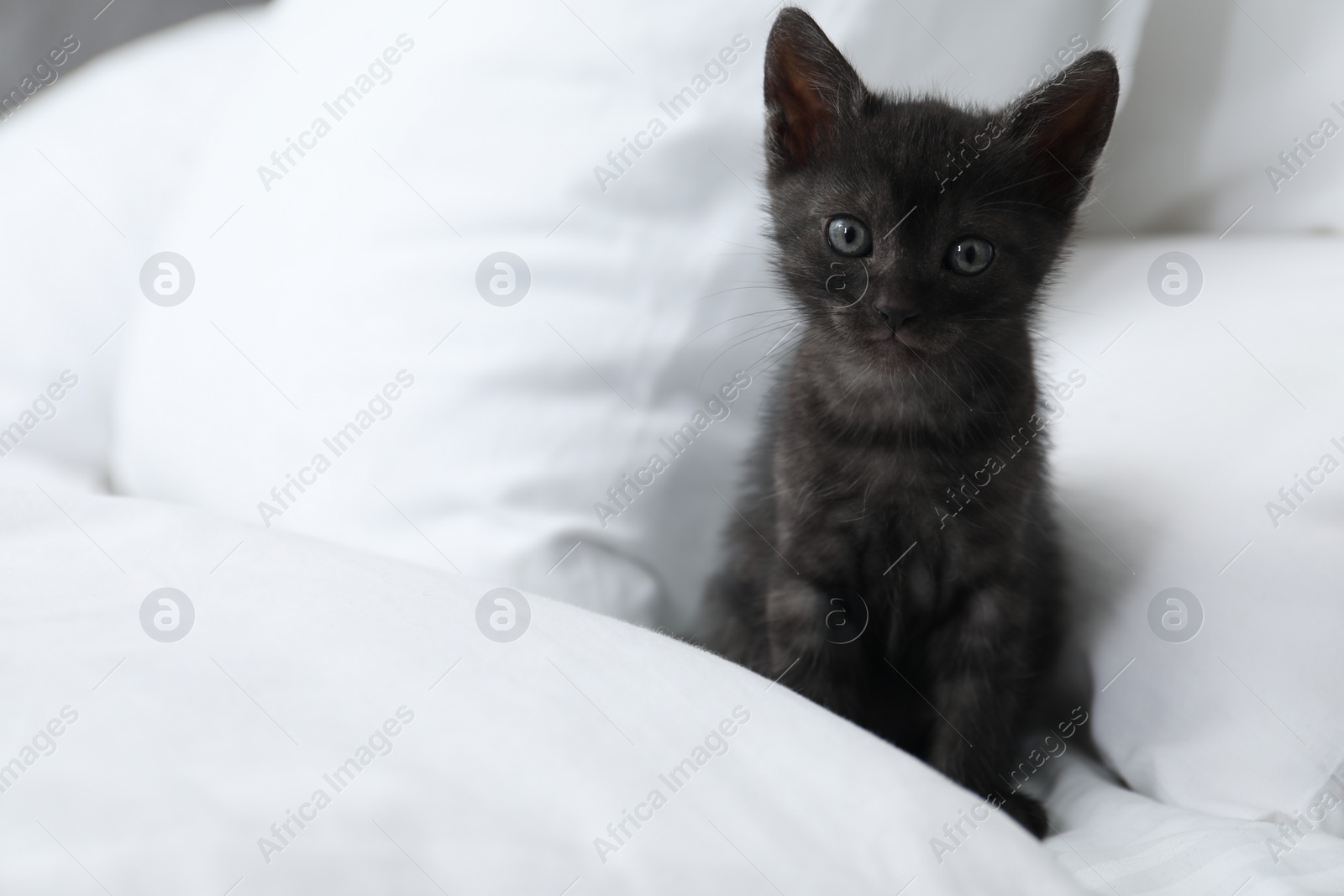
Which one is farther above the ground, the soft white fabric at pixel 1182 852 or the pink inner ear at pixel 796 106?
the pink inner ear at pixel 796 106

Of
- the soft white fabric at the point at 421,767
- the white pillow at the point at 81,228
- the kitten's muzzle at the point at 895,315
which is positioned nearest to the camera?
the soft white fabric at the point at 421,767

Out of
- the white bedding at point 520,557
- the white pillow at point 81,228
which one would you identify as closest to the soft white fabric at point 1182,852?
the white bedding at point 520,557

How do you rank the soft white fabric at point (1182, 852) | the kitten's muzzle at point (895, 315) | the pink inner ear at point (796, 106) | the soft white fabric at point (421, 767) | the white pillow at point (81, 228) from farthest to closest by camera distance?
the white pillow at point (81, 228), the pink inner ear at point (796, 106), the kitten's muzzle at point (895, 315), the soft white fabric at point (1182, 852), the soft white fabric at point (421, 767)

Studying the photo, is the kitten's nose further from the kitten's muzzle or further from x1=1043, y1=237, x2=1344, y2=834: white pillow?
x1=1043, y1=237, x2=1344, y2=834: white pillow

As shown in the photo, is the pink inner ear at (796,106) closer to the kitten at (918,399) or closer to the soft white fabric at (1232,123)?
the kitten at (918,399)

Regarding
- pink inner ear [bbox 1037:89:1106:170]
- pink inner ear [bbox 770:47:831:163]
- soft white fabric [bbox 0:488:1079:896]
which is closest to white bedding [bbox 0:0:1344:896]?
soft white fabric [bbox 0:488:1079:896]

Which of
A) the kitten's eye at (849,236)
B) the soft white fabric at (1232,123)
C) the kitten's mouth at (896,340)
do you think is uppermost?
the soft white fabric at (1232,123)

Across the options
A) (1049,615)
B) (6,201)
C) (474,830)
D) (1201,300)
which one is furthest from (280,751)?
(6,201)

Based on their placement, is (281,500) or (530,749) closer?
(530,749)

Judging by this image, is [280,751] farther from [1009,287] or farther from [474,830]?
[1009,287]
